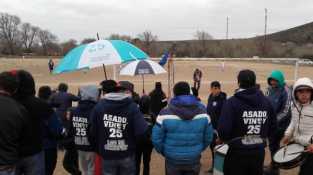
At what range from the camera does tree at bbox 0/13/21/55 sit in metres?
97.0

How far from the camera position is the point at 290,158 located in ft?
14.2

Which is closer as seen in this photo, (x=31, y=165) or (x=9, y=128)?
(x=9, y=128)

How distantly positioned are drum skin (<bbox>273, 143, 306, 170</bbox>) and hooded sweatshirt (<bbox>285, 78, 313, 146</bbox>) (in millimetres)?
91

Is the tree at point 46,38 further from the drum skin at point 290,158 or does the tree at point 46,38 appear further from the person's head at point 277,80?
the drum skin at point 290,158

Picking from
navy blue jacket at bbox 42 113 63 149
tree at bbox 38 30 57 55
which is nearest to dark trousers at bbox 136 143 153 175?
navy blue jacket at bbox 42 113 63 149

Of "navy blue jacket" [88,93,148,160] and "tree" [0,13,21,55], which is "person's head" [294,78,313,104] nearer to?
"navy blue jacket" [88,93,148,160]

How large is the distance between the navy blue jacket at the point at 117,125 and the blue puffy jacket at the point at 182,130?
29cm

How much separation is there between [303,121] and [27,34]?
10691 cm

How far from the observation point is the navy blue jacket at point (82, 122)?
492 cm

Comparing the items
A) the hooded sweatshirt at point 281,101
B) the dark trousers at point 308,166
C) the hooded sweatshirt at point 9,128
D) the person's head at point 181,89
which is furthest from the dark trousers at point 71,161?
the dark trousers at point 308,166

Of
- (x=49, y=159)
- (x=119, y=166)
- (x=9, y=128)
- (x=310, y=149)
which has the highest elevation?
(x=9, y=128)

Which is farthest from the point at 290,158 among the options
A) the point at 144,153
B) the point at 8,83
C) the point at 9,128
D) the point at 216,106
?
the point at 8,83

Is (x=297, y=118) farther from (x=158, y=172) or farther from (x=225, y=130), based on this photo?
(x=158, y=172)

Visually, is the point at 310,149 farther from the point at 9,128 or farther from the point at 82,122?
the point at 9,128
